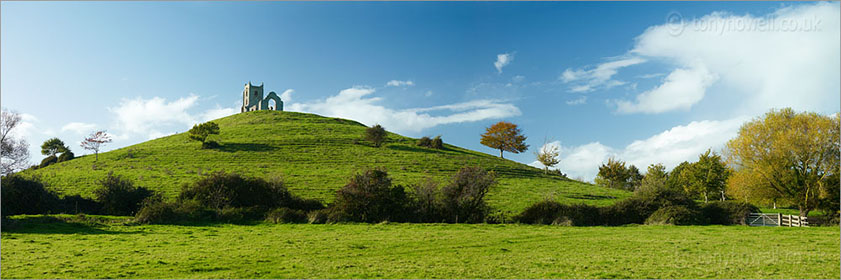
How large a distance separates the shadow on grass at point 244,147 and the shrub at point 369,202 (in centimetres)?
4162

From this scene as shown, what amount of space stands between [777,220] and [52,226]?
50.4 metres

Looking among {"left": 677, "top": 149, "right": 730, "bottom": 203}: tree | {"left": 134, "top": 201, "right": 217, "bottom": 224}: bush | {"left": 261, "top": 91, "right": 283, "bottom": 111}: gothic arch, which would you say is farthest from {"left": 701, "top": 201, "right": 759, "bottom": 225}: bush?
{"left": 261, "top": 91, "right": 283, "bottom": 111}: gothic arch

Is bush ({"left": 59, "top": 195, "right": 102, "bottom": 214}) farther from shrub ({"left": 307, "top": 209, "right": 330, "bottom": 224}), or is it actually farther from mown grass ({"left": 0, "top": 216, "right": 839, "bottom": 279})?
shrub ({"left": 307, "top": 209, "right": 330, "bottom": 224})

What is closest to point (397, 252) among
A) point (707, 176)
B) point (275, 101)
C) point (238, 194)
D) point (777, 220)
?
point (238, 194)

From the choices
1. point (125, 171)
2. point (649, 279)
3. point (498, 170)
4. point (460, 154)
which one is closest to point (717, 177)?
point (498, 170)

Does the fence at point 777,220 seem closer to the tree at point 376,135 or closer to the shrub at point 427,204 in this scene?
Answer: the shrub at point 427,204

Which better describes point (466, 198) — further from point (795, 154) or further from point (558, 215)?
point (795, 154)

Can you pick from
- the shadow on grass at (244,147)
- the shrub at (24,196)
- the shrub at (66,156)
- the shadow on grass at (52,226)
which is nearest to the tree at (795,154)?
the shadow on grass at (52,226)

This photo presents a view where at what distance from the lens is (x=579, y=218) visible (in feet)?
112

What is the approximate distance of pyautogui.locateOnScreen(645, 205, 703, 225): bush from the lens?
112 feet

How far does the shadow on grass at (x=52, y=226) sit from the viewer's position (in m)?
25.0

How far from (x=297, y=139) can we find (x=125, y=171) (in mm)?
29164

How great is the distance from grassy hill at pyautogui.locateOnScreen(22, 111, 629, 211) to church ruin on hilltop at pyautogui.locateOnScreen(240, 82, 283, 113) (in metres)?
36.9

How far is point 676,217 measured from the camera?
112 ft
